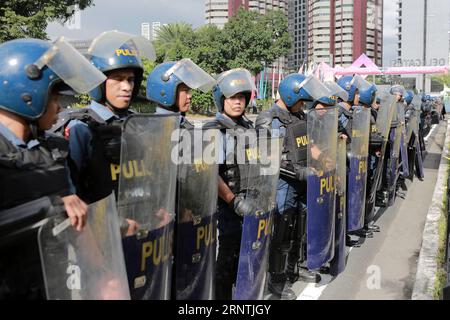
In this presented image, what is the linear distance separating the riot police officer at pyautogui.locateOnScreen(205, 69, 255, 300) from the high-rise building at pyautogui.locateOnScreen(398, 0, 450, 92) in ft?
308

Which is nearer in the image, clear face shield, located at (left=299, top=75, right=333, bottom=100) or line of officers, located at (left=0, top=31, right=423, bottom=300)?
line of officers, located at (left=0, top=31, right=423, bottom=300)

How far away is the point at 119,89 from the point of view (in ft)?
9.13

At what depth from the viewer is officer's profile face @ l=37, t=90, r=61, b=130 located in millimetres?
2123

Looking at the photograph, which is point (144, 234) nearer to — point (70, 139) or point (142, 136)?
point (142, 136)

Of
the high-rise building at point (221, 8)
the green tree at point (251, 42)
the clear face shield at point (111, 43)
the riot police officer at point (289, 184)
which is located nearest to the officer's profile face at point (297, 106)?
the riot police officer at point (289, 184)

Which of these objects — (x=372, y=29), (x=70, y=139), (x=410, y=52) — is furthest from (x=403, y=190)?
(x=372, y=29)

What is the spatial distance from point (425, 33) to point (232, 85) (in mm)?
99858

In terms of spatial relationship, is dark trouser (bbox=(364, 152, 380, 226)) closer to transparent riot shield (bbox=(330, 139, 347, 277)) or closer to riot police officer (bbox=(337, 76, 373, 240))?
riot police officer (bbox=(337, 76, 373, 240))

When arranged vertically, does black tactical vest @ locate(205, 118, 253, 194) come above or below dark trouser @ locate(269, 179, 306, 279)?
above

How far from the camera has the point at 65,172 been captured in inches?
82.1

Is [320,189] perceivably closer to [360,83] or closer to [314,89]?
[314,89]

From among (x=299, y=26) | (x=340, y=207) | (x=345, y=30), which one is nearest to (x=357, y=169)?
(x=340, y=207)

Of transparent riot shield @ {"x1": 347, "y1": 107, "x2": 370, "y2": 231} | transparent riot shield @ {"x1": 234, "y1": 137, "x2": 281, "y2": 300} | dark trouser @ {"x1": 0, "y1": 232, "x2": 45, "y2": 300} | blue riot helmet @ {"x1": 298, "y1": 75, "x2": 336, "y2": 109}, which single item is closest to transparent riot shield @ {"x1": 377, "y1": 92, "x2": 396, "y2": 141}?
transparent riot shield @ {"x1": 347, "y1": 107, "x2": 370, "y2": 231}
